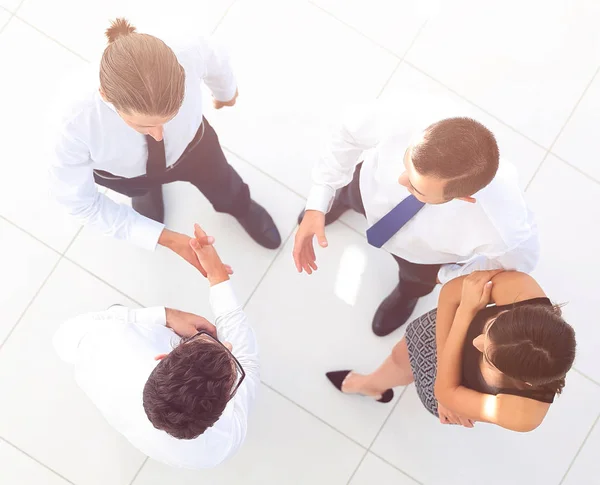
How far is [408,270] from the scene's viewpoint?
2281mm

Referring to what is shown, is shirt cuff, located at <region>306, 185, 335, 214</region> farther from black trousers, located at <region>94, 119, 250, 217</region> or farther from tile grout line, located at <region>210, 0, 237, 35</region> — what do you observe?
tile grout line, located at <region>210, 0, 237, 35</region>

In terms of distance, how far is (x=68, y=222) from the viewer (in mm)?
2641

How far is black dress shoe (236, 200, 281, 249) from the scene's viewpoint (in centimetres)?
258

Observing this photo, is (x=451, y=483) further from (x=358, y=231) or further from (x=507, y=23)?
(x=507, y=23)

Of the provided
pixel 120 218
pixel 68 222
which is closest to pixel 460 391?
pixel 120 218

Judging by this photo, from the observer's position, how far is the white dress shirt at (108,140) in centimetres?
154

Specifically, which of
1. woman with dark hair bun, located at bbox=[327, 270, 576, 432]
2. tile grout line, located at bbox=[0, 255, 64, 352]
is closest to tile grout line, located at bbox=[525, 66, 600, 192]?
woman with dark hair bun, located at bbox=[327, 270, 576, 432]

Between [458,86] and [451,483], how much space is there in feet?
6.07

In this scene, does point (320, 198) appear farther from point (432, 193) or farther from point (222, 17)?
point (222, 17)

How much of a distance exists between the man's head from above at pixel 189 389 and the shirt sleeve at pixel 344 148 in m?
0.72

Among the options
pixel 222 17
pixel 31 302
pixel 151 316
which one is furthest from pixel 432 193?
pixel 31 302

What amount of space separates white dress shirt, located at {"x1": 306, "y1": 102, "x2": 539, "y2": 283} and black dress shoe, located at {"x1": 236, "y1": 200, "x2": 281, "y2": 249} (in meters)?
0.72

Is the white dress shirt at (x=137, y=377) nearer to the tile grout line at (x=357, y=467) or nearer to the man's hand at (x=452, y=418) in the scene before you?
the man's hand at (x=452, y=418)

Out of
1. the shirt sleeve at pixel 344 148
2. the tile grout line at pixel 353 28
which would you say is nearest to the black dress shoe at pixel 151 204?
the shirt sleeve at pixel 344 148
